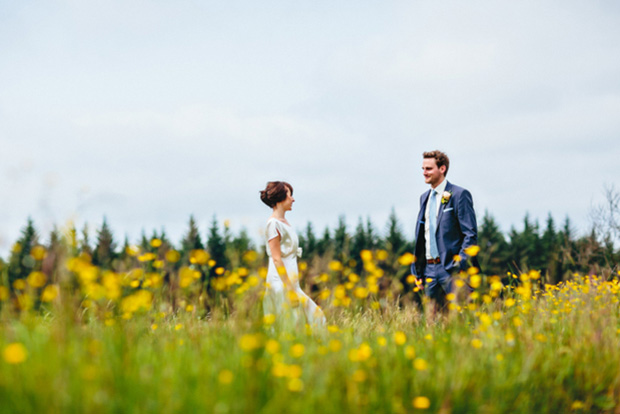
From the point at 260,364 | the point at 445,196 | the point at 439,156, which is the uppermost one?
the point at 439,156

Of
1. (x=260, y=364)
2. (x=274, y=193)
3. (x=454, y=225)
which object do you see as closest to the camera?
(x=260, y=364)

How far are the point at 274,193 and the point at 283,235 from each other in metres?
0.55

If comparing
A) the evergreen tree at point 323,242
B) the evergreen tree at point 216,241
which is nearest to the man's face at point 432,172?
the evergreen tree at point 323,242

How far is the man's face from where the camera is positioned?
679cm

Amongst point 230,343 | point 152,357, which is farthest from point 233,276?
point 152,357

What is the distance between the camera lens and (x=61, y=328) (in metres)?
3.31

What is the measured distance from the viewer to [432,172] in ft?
22.3

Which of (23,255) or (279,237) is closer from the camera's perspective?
(279,237)

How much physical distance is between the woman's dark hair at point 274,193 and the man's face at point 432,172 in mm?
1779

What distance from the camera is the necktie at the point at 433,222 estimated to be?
22.0 feet

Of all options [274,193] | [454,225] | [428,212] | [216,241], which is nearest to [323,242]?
[216,241]

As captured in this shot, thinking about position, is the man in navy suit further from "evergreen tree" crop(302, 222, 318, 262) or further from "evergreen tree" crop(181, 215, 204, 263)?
"evergreen tree" crop(181, 215, 204, 263)

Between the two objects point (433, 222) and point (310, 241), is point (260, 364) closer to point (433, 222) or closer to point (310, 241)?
point (433, 222)

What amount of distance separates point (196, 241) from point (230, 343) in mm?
38289
